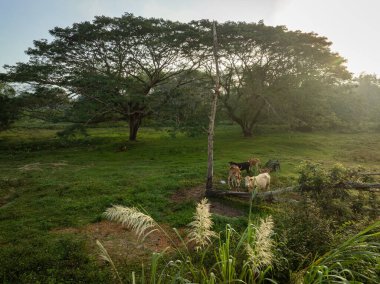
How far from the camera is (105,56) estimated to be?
3109cm

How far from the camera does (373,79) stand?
8212 cm

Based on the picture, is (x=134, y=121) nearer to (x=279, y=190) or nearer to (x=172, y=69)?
(x=172, y=69)

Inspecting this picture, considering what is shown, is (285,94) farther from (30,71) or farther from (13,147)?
(13,147)

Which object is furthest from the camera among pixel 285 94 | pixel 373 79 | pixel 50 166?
pixel 373 79

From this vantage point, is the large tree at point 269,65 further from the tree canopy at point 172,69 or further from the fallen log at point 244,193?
the fallen log at point 244,193

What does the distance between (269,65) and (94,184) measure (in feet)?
81.9

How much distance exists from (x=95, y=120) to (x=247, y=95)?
1714cm

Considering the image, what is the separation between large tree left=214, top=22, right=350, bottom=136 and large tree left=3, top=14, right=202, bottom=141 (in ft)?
15.1

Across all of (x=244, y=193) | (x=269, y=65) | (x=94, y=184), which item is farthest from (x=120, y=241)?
(x=269, y=65)

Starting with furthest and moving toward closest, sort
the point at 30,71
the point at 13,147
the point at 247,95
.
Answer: the point at 247,95 < the point at 13,147 < the point at 30,71

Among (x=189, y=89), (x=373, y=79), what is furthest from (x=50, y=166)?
(x=373, y=79)

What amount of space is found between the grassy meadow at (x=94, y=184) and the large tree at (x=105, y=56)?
16.9ft

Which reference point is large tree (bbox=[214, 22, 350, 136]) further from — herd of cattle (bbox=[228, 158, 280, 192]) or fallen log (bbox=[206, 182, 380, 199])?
fallen log (bbox=[206, 182, 380, 199])

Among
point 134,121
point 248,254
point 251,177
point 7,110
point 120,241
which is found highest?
point 7,110
